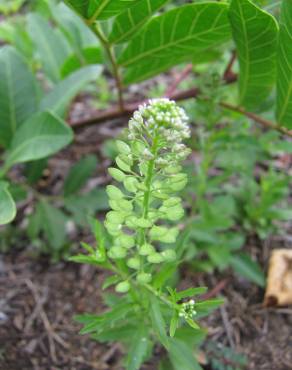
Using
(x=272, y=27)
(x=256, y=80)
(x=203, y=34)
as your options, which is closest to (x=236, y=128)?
(x=256, y=80)

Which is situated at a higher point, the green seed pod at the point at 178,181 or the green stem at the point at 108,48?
the green stem at the point at 108,48

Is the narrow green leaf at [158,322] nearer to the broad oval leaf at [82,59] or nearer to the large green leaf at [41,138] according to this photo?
the large green leaf at [41,138]

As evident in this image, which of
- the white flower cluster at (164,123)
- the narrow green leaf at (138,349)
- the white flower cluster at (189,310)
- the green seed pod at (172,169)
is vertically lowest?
the narrow green leaf at (138,349)

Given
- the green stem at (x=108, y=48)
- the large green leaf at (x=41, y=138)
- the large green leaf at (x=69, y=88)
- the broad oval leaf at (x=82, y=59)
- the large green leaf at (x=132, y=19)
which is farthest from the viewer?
the broad oval leaf at (x=82, y=59)

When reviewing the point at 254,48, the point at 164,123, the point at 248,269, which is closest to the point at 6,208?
the point at 164,123

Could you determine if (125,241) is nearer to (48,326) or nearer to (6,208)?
(6,208)

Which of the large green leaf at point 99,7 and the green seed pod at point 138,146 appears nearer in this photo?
the green seed pod at point 138,146

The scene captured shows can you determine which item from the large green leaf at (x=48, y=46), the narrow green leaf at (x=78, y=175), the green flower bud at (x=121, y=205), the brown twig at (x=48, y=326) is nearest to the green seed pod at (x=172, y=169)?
the green flower bud at (x=121, y=205)
